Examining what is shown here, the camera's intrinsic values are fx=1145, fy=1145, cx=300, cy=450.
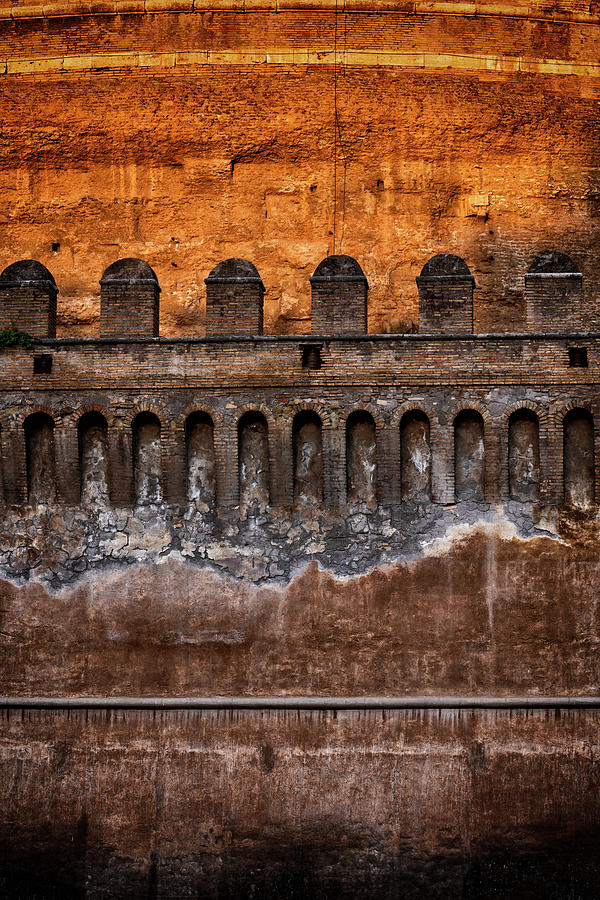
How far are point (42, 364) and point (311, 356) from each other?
8.59 feet

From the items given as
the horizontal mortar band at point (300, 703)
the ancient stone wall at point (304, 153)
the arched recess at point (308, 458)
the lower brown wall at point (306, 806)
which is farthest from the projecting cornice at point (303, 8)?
the lower brown wall at point (306, 806)

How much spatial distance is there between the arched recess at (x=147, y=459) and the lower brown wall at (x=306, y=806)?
204 cm

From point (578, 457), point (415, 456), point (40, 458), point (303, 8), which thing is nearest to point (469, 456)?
point (415, 456)

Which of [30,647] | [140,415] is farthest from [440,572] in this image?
[30,647]

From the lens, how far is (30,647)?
427 inches

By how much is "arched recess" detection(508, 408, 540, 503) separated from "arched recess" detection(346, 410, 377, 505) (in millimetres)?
1290

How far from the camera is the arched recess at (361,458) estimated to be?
10836 millimetres

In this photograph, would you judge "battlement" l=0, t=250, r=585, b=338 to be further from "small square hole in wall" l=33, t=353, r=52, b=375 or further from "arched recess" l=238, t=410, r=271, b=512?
"arched recess" l=238, t=410, r=271, b=512

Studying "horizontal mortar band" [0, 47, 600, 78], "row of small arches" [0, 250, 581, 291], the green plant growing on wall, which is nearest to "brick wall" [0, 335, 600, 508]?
the green plant growing on wall

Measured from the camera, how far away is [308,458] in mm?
10945

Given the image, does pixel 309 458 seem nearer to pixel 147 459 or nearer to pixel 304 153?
pixel 147 459

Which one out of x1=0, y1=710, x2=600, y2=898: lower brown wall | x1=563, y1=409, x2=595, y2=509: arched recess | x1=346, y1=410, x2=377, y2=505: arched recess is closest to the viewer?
x1=0, y1=710, x2=600, y2=898: lower brown wall

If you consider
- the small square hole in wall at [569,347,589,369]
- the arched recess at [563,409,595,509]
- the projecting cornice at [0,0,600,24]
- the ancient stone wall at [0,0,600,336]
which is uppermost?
the projecting cornice at [0,0,600,24]

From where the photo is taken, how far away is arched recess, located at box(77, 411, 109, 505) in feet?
36.0
